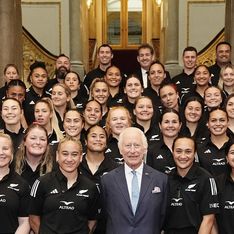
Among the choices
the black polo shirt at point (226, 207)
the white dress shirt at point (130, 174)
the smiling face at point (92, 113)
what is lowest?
the black polo shirt at point (226, 207)

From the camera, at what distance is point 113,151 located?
246 inches

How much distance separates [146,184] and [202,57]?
378 inches

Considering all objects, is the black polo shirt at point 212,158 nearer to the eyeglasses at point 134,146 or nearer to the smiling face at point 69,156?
the eyeglasses at point 134,146

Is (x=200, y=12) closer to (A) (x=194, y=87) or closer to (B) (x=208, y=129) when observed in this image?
(A) (x=194, y=87)

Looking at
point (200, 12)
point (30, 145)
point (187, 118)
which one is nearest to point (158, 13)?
point (200, 12)

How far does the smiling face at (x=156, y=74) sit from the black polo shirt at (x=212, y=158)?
190cm

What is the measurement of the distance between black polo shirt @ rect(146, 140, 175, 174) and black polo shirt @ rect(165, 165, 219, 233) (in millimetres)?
434

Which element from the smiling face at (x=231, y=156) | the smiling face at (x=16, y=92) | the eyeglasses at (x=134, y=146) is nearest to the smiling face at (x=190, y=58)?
the smiling face at (x=16, y=92)

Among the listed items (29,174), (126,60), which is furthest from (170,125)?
(126,60)

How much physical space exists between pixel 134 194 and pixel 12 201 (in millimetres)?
983

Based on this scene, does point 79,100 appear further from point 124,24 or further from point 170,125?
point 124,24

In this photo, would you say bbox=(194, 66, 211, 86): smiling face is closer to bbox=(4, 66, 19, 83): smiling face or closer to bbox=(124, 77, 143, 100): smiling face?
bbox=(124, 77, 143, 100): smiling face

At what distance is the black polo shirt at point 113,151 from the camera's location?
615cm

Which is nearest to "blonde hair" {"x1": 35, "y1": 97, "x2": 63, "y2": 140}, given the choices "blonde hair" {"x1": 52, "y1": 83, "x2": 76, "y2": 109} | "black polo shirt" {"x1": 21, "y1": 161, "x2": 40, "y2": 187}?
"blonde hair" {"x1": 52, "y1": 83, "x2": 76, "y2": 109}
